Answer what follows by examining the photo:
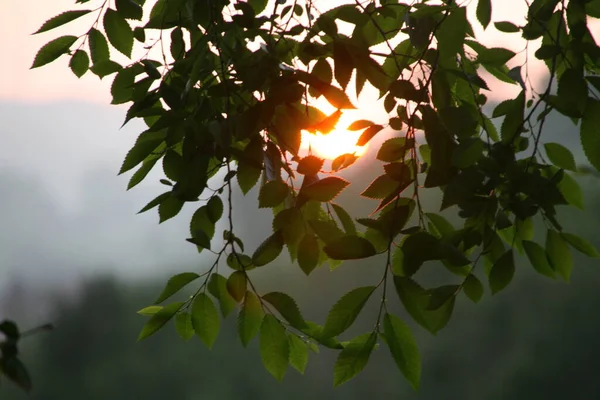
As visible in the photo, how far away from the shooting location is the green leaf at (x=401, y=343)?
1.84 feet

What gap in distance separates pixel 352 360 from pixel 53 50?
1.62 ft

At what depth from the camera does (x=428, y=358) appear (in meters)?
5.96

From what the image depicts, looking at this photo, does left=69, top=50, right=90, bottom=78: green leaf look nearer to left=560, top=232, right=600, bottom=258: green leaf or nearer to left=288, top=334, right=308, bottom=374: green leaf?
left=288, top=334, right=308, bottom=374: green leaf

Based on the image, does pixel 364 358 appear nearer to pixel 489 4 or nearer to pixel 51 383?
pixel 489 4

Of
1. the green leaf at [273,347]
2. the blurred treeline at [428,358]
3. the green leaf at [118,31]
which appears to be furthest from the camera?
the blurred treeline at [428,358]

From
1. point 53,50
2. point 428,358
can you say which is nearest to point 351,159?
point 53,50

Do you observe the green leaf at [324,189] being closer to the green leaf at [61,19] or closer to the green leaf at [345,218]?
the green leaf at [345,218]

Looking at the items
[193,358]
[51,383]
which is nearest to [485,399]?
[193,358]

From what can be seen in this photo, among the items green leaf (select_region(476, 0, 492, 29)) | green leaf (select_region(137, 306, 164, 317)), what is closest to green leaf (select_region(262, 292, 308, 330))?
green leaf (select_region(137, 306, 164, 317))

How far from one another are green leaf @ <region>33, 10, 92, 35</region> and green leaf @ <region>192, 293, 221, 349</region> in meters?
0.32

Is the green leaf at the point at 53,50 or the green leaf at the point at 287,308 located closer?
the green leaf at the point at 287,308

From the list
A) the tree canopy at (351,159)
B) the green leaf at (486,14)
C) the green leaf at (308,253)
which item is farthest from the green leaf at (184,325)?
the green leaf at (486,14)

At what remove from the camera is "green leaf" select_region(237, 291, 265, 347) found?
0.64m

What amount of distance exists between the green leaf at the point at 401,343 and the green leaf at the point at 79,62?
0.49 meters
